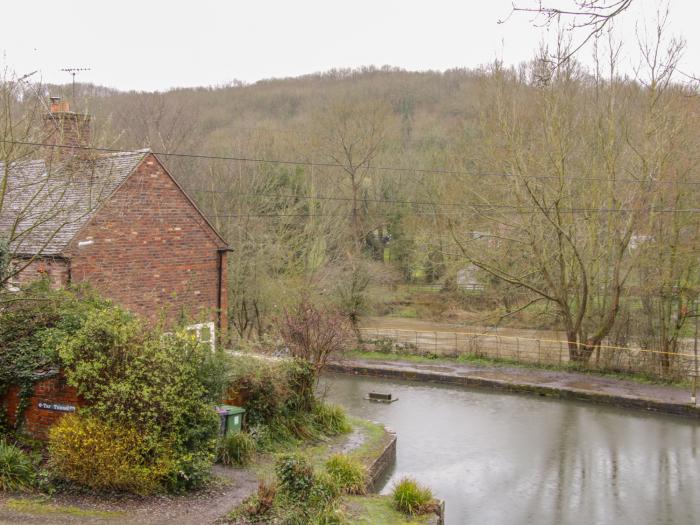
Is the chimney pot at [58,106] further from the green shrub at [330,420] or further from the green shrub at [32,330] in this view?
the green shrub at [330,420]

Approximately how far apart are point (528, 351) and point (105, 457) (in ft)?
64.8

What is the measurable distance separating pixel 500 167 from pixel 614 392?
9458mm

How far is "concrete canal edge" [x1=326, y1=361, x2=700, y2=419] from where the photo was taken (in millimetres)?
20047

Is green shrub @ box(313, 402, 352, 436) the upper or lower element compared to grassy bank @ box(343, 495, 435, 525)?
upper

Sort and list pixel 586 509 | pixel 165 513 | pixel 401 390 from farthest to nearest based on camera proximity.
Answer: pixel 401 390 < pixel 586 509 < pixel 165 513

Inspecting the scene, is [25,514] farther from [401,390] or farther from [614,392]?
[614,392]

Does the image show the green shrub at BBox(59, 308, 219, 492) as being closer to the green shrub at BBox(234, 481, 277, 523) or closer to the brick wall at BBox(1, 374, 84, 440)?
the brick wall at BBox(1, 374, 84, 440)

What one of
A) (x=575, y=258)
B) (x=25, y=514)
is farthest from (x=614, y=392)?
(x=25, y=514)

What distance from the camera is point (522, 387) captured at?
2252cm

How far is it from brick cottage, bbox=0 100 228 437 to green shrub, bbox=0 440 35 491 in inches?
178

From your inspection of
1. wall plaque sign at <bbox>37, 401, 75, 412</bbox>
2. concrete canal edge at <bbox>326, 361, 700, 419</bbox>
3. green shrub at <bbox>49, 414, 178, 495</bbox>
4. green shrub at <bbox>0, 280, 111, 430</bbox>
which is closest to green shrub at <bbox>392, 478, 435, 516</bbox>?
green shrub at <bbox>49, 414, 178, 495</bbox>

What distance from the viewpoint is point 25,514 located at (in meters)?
8.91

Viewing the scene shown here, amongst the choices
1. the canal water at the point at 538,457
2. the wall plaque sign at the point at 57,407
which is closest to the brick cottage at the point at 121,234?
the wall plaque sign at the point at 57,407

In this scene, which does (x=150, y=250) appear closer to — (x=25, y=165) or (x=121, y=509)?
(x=25, y=165)
